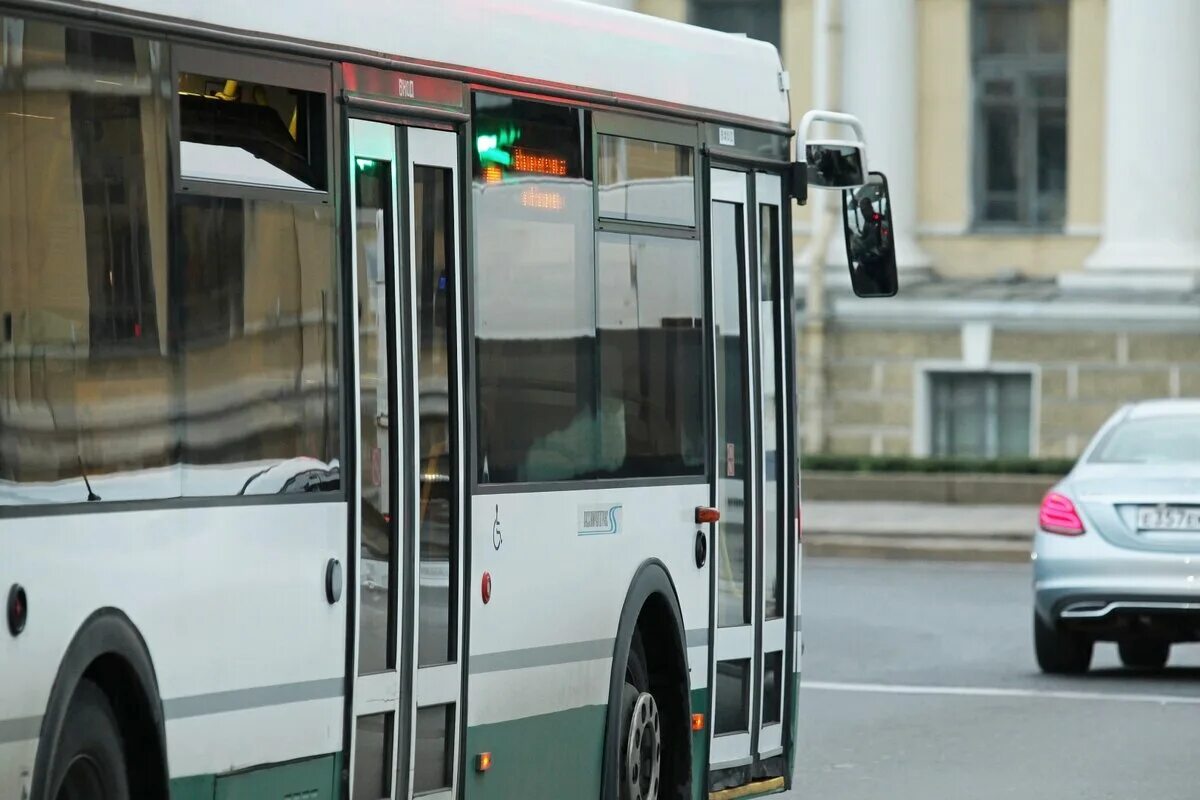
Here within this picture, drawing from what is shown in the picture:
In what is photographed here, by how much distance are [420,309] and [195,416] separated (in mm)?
1235

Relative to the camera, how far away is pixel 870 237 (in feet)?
35.8

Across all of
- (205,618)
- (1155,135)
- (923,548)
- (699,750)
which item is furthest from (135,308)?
(1155,135)

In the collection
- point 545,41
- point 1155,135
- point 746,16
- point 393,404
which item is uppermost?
point 746,16

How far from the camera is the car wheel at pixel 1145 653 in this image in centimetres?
1653

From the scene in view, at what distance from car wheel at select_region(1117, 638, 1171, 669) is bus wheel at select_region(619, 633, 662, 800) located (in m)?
7.38

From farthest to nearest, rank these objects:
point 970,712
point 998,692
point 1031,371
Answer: point 1031,371, point 998,692, point 970,712

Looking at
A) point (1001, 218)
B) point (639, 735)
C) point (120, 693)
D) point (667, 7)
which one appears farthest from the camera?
point (667, 7)

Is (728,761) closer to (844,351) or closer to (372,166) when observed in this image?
(372,166)

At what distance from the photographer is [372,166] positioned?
7.67m

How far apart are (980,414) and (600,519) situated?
2471cm

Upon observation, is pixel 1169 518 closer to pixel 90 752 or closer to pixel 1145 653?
pixel 1145 653

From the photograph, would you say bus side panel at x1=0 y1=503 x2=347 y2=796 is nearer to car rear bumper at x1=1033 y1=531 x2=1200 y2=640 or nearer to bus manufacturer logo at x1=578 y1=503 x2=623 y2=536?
bus manufacturer logo at x1=578 y1=503 x2=623 y2=536

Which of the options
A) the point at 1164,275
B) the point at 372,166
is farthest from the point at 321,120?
the point at 1164,275

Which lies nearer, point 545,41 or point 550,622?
point 550,622
